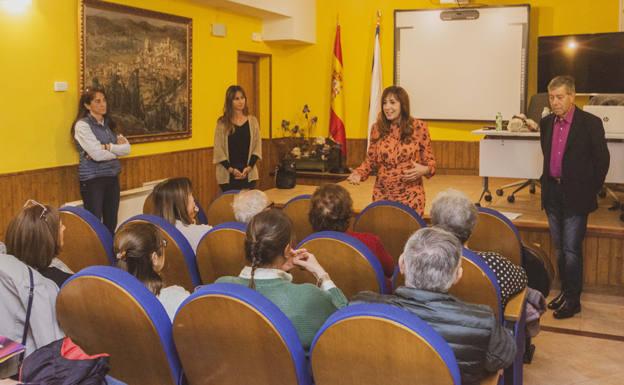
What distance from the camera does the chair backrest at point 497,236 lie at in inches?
137

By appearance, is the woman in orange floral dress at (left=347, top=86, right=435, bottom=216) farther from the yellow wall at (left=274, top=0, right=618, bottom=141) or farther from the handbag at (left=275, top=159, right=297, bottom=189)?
the yellow wall at (left=274, top=0, right=618, bottom=141)

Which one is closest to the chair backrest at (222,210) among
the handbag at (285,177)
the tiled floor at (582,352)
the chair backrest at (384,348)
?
the tiled floor at (582,352)

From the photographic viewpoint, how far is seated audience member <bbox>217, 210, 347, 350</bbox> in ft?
7.05

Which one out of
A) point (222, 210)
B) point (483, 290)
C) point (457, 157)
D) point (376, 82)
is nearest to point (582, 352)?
point (483, 290)

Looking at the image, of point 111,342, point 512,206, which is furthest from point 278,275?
point 512,206

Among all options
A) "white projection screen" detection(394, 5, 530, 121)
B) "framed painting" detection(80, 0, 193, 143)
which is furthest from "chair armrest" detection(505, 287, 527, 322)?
"white projection screen" detection(394, 5, 530, 121)

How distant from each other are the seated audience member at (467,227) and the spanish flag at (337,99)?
21.8ft

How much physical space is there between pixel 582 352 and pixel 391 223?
52.4 inches

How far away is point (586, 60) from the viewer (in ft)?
26.5

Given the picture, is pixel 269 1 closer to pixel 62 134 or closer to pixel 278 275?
pixel 62 134

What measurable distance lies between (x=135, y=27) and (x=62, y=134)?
144cm

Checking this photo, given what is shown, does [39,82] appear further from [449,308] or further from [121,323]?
[449,308]

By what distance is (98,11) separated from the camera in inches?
239

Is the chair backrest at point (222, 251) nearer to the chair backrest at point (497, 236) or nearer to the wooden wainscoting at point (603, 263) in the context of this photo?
the chair backrest at point (497, 236)
